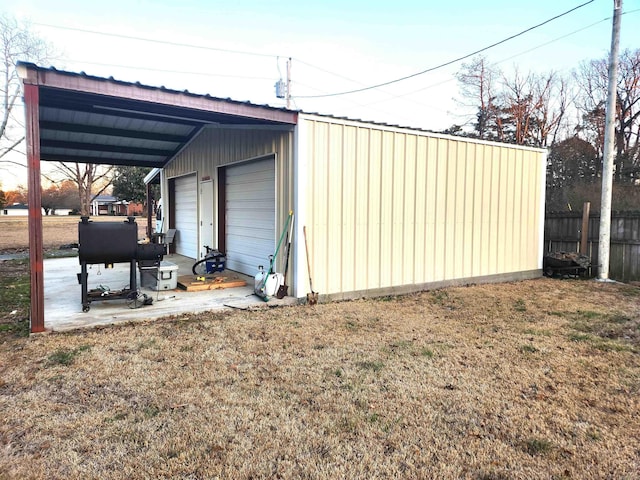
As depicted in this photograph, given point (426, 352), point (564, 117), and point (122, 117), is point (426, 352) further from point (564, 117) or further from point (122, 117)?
point (564, 117)

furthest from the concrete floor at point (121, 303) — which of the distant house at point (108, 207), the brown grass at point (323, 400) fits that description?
the distant house at point (108, 207)

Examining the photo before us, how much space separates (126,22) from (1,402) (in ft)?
48.2

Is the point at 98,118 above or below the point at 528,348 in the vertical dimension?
above

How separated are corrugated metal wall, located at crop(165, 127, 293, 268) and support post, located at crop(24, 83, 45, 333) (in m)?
3.02

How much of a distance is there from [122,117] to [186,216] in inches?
159

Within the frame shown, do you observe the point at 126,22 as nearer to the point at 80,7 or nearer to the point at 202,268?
the point at 80,7

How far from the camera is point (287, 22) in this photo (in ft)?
41.0

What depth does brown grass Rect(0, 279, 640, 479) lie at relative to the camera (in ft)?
6.81

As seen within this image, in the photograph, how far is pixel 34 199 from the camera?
13.5 ft

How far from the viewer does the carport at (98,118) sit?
413 cm

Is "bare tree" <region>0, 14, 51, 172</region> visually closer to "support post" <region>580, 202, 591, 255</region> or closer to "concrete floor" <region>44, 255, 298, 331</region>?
"concrete floor" <region>44, 255, 298, 331</region>

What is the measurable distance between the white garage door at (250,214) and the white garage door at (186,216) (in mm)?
1898

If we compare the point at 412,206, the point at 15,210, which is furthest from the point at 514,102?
the point at 15,210

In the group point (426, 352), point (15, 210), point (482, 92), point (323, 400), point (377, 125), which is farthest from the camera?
point (15, 210)
